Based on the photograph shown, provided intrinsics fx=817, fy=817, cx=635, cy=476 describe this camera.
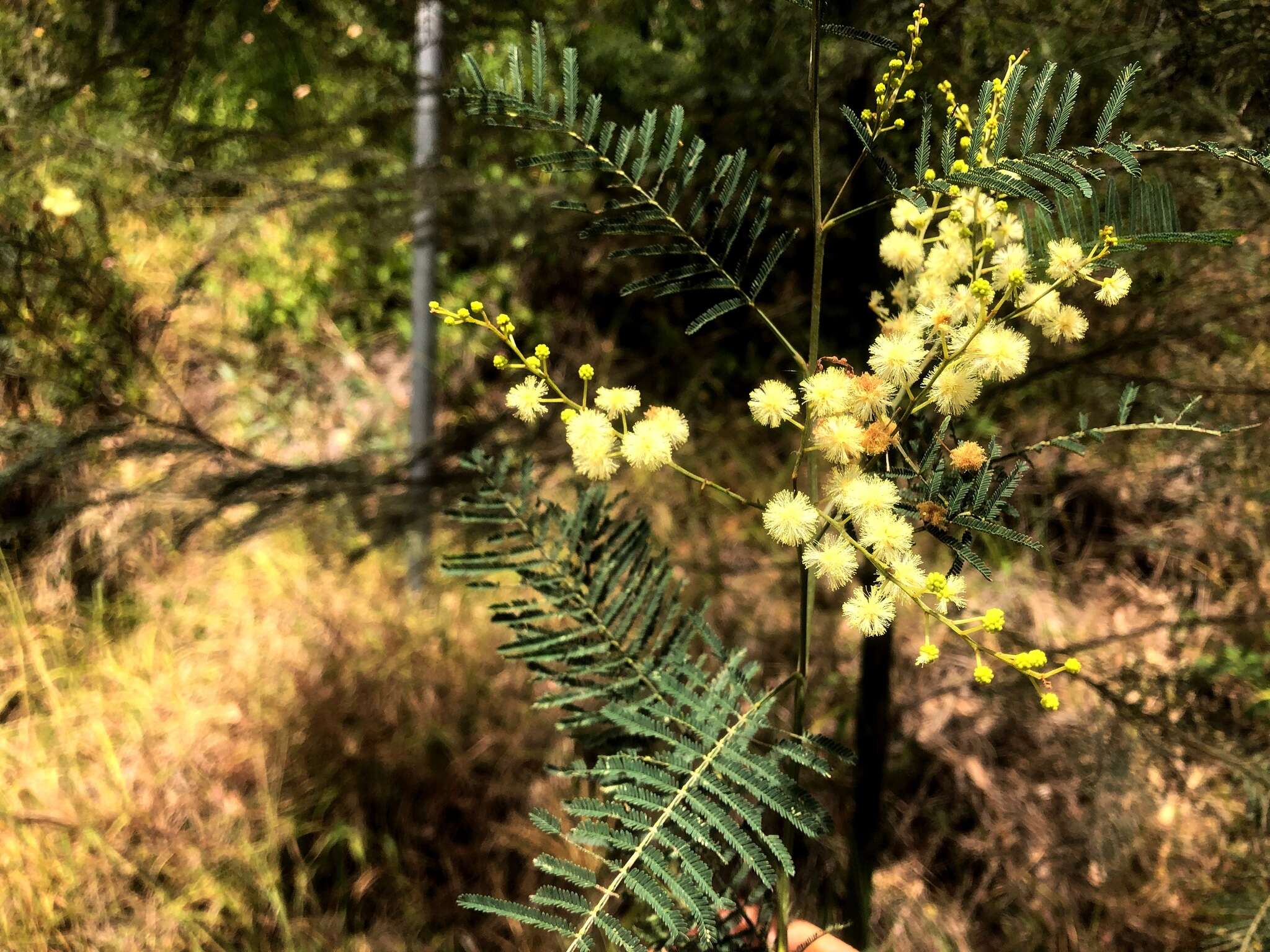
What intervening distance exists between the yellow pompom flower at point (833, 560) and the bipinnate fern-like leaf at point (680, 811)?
12 centimetres

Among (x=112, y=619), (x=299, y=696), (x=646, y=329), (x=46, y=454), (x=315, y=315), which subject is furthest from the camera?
(x=315, y=315)

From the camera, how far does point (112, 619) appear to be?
2062 mm

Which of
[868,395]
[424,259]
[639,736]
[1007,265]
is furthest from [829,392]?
[424,259]

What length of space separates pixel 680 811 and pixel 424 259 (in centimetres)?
147

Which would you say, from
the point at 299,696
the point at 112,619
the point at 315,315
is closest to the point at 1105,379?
the point at 299,696

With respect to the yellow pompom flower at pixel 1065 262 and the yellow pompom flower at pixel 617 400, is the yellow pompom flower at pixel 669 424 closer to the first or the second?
the yellow pompom flower at pixel 617 400

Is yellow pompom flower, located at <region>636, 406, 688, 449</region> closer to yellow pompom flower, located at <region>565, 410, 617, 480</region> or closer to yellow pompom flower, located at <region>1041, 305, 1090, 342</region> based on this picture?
yellow pompom flower, located at <region>565, 410, 617, 480</region>

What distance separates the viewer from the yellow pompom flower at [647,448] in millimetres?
453

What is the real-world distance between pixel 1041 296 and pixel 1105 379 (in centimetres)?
69

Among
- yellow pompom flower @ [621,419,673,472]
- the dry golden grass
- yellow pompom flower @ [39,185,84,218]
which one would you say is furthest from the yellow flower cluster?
the dry golden grass

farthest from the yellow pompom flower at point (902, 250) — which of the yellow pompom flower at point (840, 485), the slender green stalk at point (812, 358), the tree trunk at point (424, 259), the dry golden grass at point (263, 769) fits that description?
the dry golden grass at point (263, 769)

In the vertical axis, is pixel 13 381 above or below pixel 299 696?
above

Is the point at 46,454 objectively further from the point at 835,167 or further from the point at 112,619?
the point at 112,619

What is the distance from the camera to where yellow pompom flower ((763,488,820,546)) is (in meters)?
0.45
